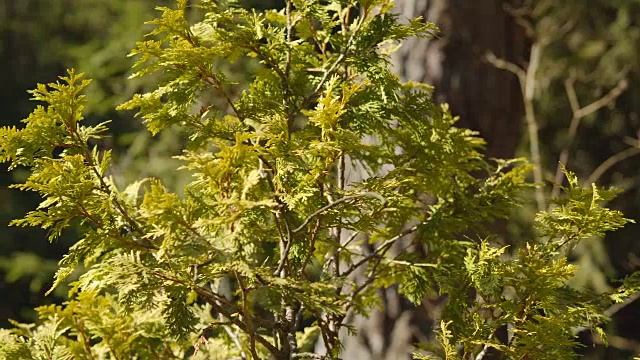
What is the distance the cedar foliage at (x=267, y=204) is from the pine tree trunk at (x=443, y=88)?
3.22 feet

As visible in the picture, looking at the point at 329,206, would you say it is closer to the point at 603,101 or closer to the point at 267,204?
the point at 267,204

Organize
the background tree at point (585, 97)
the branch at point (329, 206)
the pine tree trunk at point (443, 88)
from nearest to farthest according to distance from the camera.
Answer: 1. the branch at point (329, 206)
2. the pine tree trunk at point (443, 88)
3. the background tree at point (585, 97)

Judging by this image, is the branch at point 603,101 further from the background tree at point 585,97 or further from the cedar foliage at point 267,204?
the cedar foliage at point 267,204

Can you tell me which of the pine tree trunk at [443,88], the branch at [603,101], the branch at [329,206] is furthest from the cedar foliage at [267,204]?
the branch at [603,101]

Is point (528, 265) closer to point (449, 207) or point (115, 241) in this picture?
point (449, 207)

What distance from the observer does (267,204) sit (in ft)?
4.04

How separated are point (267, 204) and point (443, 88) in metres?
1.56

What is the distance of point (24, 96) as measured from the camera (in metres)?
7.47

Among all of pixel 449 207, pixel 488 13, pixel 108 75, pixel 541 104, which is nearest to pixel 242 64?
pixel 108 75

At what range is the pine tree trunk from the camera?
105 inches

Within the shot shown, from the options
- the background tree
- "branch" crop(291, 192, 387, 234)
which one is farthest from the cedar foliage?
the background tree

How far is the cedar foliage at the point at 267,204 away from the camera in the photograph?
1.33 metres

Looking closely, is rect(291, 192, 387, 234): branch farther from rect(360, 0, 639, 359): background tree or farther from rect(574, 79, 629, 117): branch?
rect(574, 79, 629, 117): branch

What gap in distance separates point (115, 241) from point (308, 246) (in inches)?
13.6
